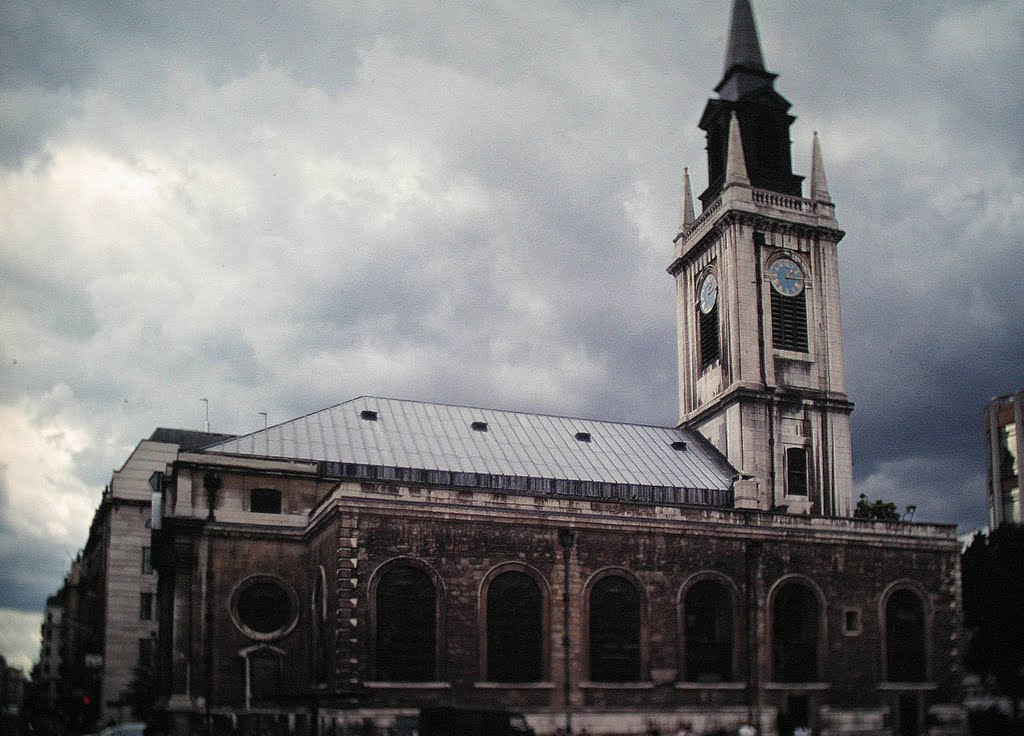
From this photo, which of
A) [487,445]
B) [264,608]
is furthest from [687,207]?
[264,608]

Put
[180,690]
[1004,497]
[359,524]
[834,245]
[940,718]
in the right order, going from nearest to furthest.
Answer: [359,524] → [180,690] → [940,718] → [834,245] → [1004,497]

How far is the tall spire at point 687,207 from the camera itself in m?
60.2

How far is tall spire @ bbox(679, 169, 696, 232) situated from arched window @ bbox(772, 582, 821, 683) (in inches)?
889

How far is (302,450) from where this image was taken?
153 feet

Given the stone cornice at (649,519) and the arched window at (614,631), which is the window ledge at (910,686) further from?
the arched window at (614,631)

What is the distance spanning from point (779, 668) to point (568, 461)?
12815mm

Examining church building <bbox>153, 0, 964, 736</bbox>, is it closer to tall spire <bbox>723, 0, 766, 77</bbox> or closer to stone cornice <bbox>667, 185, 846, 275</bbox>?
stone cornice <bbox>667, 185, 846, 275</bbox>

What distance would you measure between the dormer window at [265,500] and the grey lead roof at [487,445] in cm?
151

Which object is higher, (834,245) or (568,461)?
(834,245)

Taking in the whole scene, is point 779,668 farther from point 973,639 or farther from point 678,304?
point 678,304

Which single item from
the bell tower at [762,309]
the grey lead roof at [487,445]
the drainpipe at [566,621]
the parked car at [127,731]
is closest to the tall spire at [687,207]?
the bell tower at [762,309]

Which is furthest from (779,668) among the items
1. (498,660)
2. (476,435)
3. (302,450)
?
(302,450)

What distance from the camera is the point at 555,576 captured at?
41719mm

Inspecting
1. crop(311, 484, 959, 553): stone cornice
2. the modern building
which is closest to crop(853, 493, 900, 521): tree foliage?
the modern building
